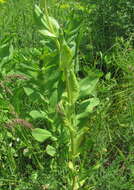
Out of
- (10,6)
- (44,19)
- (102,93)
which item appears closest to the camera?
(44,19)

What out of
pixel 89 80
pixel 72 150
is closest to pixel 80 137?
pixel 72 150

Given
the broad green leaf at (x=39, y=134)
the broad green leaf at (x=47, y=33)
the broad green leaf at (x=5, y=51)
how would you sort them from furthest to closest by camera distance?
the broad green leaf at (x=5, y=51) < the broad green leaf at (x=39, y=134) < the broad green leaf at (x=47, y=33)

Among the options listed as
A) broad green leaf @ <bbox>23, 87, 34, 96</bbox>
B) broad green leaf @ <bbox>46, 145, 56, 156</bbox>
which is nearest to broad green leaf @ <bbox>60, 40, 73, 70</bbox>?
broad green leaf @ <bbox>23, 87, 34, 96</bbox>

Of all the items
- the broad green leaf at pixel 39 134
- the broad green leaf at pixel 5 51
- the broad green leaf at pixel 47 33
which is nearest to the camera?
the broad green leaf at pixel 47 33

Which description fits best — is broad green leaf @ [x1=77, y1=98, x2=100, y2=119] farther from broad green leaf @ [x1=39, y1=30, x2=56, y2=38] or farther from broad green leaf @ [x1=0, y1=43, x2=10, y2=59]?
broad green leaf @ [x1=0, y1=43, x2=10, y2=59]

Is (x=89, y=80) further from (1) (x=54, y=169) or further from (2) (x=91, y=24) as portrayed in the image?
(2) (x=91, y=24)

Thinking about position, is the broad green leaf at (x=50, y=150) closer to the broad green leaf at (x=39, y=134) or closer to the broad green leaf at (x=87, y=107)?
the broad green leaf at (x=39, y=134)

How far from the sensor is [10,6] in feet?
10.5

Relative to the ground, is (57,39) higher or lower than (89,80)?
higher

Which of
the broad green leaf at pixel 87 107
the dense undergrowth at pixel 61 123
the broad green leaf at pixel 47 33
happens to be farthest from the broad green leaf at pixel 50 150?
the broad green leaf at pixel 47 33

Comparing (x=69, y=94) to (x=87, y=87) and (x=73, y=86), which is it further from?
(x=87, y=87)

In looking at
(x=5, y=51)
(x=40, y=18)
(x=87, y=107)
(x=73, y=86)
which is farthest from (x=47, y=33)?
(x=5, y=51)

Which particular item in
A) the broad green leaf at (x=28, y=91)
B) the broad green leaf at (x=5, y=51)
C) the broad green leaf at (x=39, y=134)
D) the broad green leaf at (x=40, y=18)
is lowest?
the broad green leaf at (x=39, y=134)

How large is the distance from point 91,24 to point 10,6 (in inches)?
39.2
